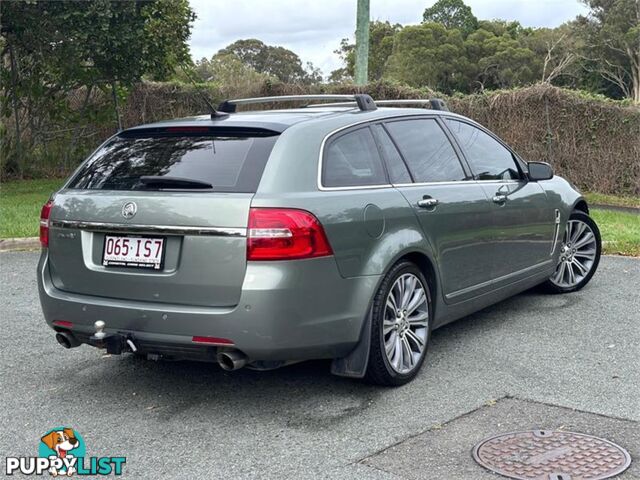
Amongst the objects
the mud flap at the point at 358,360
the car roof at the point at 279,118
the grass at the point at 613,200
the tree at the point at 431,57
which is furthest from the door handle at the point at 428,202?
the tree at the point at 431,57

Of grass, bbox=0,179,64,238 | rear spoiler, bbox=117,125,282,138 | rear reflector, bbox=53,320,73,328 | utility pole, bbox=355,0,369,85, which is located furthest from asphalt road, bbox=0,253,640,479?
utility pole, bbox=355,0,369,85

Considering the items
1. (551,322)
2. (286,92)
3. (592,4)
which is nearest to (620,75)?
(592,4)

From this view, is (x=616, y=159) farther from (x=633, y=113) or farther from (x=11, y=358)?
(x=11, y=358)

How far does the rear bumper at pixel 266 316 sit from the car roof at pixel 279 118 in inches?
35.6

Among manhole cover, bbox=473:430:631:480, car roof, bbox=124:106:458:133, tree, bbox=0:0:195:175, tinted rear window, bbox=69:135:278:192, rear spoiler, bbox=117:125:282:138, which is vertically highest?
tree, bbox=0:0:195:175

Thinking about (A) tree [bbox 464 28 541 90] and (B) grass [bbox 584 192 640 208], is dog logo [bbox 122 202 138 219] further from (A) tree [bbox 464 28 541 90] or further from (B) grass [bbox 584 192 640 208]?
(A) tree [bbox 464 28 541 90]

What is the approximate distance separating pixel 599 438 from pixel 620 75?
54.4 metres

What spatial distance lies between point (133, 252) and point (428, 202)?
6.13 ft

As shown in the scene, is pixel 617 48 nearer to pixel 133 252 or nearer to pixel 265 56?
pixel 265 56

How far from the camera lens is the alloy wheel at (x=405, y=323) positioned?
193 inches

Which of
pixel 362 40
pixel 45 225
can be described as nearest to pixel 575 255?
pixel 45 225

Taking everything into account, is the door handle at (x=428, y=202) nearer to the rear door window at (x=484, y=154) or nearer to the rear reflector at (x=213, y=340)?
the rear door window at (x=484, y=154)

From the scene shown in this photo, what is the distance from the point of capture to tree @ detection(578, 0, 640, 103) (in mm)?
52737

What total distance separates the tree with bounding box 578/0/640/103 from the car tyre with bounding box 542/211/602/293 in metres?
47.6
